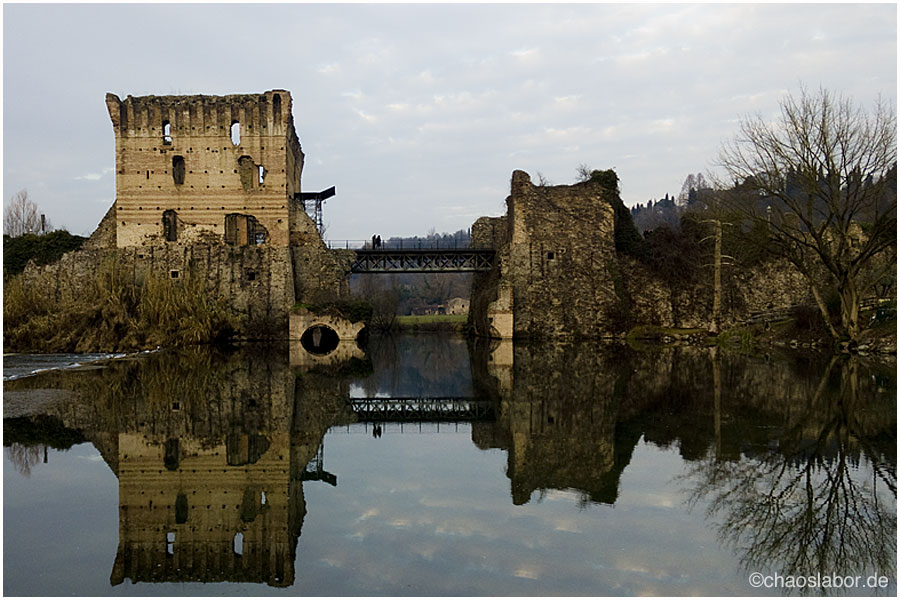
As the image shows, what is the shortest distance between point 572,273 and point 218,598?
1139 inches

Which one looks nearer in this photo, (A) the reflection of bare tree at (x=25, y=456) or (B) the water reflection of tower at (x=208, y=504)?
(B) the water reflection of tower at (x=208, y=504)

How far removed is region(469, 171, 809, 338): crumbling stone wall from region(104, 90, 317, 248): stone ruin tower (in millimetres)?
11006

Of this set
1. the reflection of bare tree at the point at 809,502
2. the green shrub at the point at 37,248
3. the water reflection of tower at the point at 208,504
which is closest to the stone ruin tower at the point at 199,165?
the green shrub at the point at 37,248

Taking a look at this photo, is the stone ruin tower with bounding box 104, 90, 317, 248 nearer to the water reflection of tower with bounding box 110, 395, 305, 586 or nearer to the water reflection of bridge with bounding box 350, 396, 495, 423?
the water reflection of bridge with bounding box 350, 396, 495, 423

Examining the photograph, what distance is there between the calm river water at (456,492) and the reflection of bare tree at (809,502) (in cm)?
3

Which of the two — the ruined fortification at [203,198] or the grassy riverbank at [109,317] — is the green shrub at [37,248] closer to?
the ruined fortification at [203,198]

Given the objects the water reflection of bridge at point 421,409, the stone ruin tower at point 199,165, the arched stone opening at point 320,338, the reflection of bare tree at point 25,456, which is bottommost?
the water reflection of bridge at point 421,409

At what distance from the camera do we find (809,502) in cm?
575

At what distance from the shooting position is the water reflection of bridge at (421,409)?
1094cm

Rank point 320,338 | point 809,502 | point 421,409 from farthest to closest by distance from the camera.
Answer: point 320,338
point 421,409
point 809,502

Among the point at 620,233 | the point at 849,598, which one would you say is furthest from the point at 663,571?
the point at 620,233

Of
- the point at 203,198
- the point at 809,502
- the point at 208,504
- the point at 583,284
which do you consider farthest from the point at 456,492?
the point at 203,198

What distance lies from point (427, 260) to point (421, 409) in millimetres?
22753

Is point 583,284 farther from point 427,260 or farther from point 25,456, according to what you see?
point 25,456
